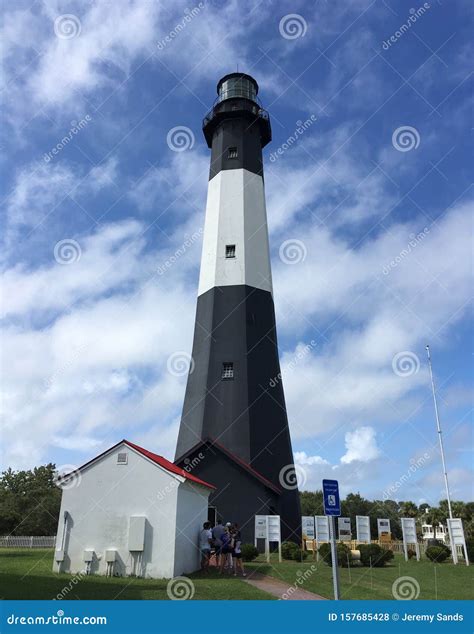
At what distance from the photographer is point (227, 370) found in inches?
989

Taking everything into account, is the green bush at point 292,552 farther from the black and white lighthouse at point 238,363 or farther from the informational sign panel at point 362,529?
the informational sign panel at point 362,529

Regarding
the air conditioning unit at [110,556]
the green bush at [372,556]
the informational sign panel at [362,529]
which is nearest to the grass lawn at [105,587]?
the air conditioning unit at [110,556]

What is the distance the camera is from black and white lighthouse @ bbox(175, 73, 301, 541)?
72.2ft

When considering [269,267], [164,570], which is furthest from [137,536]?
[269,267]

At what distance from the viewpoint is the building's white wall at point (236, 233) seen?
27031 millimetres

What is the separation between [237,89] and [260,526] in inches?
1071

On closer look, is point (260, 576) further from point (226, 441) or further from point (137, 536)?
point (226, 441)

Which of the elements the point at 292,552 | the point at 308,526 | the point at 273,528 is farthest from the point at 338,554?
the point at 273,528

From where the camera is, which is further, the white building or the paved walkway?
the white building

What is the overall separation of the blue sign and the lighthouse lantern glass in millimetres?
29403

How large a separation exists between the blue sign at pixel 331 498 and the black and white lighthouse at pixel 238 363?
1326 cm

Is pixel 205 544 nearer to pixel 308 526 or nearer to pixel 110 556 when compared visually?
pixel 110 556

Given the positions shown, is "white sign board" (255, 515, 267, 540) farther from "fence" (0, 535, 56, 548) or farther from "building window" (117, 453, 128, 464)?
"fence" (0, 535, 56, 548)

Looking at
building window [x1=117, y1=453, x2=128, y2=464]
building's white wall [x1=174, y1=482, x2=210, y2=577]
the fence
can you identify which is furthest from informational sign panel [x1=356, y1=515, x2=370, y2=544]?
the fence
